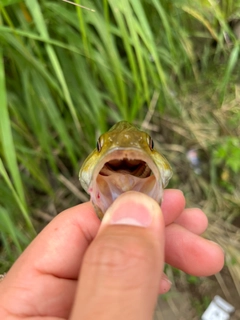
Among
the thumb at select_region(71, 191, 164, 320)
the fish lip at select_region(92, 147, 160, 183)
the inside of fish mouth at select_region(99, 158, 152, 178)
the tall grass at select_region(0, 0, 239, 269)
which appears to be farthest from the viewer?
the tall grass at select_region(0, 0, 239, 269)

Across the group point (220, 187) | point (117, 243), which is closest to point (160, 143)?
point (220, 187)

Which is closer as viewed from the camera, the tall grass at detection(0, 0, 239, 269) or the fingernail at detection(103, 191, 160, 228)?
the fingernail at detection(103, 191, 160, 228)

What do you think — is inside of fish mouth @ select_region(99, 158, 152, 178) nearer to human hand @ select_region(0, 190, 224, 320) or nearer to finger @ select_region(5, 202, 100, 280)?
human hand @ select_region(0, 190, 224, 320)

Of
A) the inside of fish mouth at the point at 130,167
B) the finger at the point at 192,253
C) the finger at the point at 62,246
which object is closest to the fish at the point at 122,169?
the inside of fish mouth at the point at 130,167

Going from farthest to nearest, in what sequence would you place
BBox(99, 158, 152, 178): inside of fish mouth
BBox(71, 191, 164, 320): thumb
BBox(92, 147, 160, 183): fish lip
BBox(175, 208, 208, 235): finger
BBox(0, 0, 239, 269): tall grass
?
BBox(175, 208, 208, 235): finger, BBox(0, 0, 239, 269): tall grass, BBox(99, 158, 152, 178): inside of fish mouth, BBox(92, 147, 160, 183): fish lip, BBox(71, 191, 164, 320): thumb

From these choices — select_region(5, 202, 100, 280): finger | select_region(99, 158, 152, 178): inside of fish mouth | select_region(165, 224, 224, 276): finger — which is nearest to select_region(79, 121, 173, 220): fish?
select_region(99, 158, 152, 178): inside of fish mouth

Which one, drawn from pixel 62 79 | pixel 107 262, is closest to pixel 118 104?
pixel 62 79

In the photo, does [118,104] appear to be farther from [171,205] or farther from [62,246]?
[62,246]

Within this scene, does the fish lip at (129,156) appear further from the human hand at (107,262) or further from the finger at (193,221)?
the finger at (193,221)
